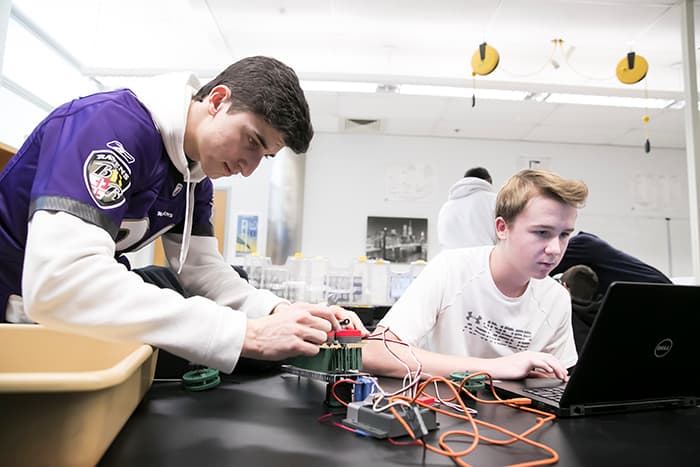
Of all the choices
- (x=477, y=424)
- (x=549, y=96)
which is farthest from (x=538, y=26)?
(x=477, y=424)

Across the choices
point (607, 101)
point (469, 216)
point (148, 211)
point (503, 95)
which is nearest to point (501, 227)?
point (148, 211)

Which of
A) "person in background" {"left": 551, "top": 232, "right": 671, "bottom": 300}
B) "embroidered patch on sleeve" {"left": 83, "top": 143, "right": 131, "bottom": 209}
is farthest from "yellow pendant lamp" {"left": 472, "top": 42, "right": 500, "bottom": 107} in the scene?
"embroidered patch on sleeve" {"left": 83, "top": 143, "right": 131, "bottom": 209}

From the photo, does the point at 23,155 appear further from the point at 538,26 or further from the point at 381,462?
the point at 538,26

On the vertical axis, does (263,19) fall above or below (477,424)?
above

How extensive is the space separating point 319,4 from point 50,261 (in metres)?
2.93

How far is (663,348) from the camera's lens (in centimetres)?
67

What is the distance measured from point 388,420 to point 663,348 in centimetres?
45

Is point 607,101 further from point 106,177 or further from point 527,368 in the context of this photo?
point 106,177

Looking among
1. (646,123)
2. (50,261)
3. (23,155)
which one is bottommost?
(50,261)

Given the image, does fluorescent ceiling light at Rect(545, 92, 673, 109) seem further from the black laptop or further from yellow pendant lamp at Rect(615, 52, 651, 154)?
the black laptop

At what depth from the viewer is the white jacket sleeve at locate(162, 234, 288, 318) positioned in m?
0.99

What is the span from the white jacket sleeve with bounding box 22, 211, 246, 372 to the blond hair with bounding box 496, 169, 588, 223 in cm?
88

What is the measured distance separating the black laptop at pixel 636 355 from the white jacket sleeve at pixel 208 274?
0.58 metres

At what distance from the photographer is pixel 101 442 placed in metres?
0.42
